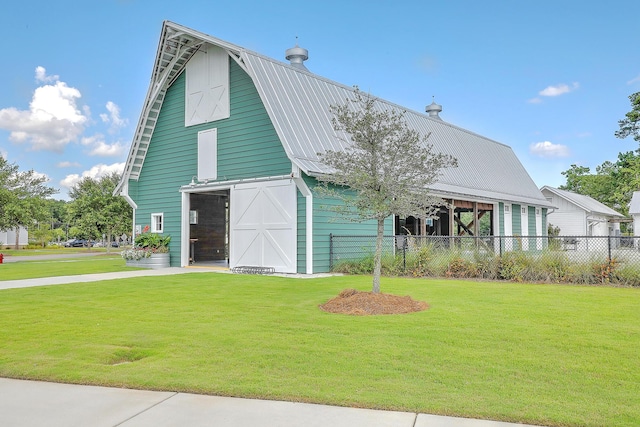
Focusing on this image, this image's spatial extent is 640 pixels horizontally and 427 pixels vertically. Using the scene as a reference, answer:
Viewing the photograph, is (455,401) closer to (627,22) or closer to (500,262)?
(500,262)

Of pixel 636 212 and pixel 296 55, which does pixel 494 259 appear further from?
pixel 636 212

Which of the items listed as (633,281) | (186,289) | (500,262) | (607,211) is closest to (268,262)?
(186,289)

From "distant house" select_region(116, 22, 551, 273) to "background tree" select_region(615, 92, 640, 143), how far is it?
620 inches

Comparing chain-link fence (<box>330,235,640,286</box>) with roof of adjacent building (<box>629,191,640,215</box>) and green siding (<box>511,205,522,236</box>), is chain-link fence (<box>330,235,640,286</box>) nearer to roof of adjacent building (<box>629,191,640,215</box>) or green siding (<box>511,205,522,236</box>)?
green siding (<box>511,205,522,236</box>)

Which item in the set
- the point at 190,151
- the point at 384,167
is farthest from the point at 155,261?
the point at 384,167

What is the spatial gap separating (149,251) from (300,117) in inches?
289

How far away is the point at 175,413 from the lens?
138 inches

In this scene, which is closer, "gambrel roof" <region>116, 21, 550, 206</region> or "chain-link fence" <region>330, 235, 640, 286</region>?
"chain-link fence" <region>330, 235, 640, 286</region>

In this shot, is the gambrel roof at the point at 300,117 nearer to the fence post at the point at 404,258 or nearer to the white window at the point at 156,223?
the white window at the point at 156,223

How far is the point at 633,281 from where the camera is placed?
1091 centimetres

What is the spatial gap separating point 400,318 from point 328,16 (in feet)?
51.0

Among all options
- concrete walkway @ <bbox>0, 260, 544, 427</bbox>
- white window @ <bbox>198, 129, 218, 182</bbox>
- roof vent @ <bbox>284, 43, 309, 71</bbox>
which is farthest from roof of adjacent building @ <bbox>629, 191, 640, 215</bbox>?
concrete walkway @ <bbox>0, 260, 544, 427</bbox>

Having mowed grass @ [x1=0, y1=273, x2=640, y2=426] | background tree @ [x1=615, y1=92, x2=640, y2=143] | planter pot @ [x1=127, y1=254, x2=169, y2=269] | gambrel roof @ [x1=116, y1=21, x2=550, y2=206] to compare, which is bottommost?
mowed grass @ [x1=0, y1=273, x2=640, y2=426]

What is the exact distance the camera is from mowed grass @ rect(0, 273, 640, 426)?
3.75 meters
